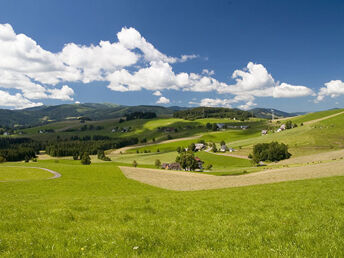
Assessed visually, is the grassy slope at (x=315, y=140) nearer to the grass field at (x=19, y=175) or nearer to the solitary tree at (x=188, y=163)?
the solitary tree at (x=188, y=163)

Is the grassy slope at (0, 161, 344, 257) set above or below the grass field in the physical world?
above

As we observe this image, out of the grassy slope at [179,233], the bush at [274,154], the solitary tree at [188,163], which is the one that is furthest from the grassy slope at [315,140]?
the grassy slope at [179,233]

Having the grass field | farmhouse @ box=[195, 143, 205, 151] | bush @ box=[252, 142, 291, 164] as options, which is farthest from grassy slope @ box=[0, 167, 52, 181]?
farmhouse @ box=[195, 143, 205, 151]

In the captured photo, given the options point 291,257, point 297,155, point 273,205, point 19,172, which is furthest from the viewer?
point 297,155

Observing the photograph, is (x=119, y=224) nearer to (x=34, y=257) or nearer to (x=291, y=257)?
(x=34, y=257)

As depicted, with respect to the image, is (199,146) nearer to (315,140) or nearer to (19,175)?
(315,140)

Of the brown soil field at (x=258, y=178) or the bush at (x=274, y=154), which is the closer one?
the brown soil field at (x=258, y=178)

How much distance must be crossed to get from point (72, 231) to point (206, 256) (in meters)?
6.42

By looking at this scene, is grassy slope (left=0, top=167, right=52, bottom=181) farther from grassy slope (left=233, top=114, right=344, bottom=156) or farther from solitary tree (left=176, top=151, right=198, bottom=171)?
grassy slope (left=233, top=114, right=344, bottom=156)

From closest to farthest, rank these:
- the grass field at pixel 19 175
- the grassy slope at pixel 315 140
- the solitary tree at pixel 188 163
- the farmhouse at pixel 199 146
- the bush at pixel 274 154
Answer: the grass field at pixel 19 175 → the solitary tree at pixel 188 163 → the bush at pixel 274 154 → the grassy slope at pixel 315 140 → the farmhouse at pixel 199 146

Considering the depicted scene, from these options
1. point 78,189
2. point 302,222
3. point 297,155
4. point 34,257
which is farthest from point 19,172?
point 297,155

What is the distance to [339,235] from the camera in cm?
820

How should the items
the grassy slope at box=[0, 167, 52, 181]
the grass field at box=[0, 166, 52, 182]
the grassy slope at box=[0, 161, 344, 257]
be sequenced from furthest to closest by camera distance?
the grassy slope at box=[0, 167, 52, 181] < the grass field at box=[0, 166, 52, 182] < the grassy slope at box=[0, 161, 344, 257]

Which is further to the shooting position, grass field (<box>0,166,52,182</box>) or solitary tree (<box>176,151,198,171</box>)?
solitary tree (<box>176,151,198,171</box>)
